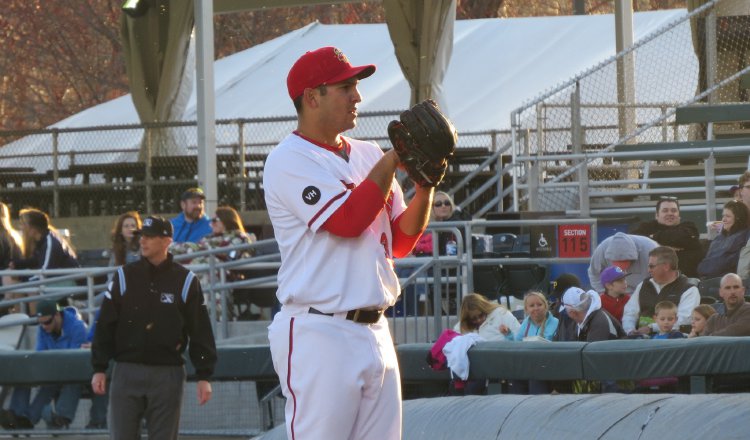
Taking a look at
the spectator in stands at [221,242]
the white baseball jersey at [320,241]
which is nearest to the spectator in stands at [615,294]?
the spectator in stands at [221,242]

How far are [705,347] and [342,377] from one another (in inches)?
196

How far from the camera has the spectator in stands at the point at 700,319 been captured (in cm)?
1056

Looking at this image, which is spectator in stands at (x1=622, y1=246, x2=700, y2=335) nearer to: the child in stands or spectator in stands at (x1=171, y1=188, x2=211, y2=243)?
the child in stands

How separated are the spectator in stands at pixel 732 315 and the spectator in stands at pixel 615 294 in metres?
1.22

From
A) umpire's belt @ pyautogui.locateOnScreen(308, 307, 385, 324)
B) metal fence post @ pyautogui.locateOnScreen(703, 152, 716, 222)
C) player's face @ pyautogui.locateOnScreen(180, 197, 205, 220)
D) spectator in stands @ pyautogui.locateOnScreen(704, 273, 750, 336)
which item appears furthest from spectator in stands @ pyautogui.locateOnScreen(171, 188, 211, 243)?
umpire's belt @ pyautogui.locateOnScreen(308, 307, 385, 324)

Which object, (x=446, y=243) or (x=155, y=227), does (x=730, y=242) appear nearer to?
(x=446, y=243)

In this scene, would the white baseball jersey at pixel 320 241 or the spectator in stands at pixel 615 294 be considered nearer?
the white baseball jersey at pixel 320 241

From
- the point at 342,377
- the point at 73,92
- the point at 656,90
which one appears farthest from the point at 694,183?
the point at 73,92

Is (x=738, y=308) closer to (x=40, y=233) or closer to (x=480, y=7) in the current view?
(x=40, y=233)

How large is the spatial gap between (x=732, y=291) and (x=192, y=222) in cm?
598

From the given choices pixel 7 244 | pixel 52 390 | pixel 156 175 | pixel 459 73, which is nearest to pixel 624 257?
pixel 52 390

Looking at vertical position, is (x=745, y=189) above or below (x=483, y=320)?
above

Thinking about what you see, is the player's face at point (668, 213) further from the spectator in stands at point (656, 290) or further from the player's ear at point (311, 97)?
the player's ear at point (311, 97)

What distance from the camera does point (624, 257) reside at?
→ 39.7 ft
